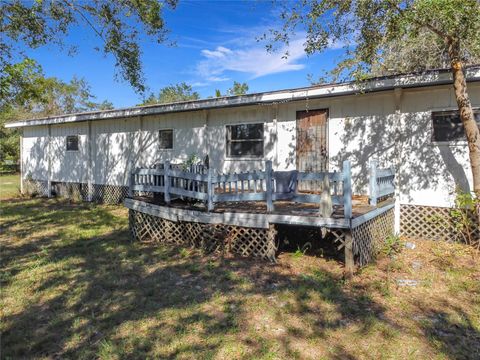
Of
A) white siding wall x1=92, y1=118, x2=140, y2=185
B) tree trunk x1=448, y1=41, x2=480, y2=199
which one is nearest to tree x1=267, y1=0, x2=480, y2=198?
tree trunk x1=448, y1=41, x2=480, y2=199

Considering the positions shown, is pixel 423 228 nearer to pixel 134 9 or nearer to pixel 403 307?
pixel 403 307

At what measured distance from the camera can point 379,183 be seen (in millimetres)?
6348

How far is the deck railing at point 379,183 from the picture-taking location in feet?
19.2

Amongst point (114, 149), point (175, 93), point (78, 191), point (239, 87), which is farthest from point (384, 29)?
point (175, 93)

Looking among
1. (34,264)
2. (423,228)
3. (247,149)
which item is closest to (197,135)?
(247,149)

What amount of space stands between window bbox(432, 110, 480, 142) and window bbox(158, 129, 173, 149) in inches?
301

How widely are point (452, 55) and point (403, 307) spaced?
4343mm

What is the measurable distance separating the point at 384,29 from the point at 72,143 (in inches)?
504

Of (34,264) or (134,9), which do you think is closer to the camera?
(34,264)

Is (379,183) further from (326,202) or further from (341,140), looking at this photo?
(341,140)

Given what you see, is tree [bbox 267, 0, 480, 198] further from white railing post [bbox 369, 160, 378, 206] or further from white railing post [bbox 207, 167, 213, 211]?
white railing post [bbox 207, 167, 213, 211]

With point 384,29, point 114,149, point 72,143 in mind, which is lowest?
point 114,149

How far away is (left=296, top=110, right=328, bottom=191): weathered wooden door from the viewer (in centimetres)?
841

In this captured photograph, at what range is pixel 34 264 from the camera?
233 inches
